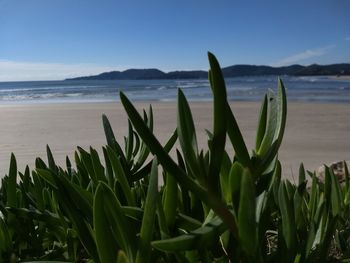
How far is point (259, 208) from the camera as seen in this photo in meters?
0.49

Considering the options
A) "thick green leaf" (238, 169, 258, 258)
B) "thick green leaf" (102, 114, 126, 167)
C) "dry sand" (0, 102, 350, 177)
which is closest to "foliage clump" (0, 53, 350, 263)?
"thick green leaf" (238, 169, 258, 258)

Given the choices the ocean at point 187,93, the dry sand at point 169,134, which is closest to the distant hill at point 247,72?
the ocean at point 187,93

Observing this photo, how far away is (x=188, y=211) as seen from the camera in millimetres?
659

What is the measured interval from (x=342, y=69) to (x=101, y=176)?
74124mm

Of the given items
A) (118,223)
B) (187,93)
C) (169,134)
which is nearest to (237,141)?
(118,223)

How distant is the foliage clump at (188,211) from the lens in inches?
18.1

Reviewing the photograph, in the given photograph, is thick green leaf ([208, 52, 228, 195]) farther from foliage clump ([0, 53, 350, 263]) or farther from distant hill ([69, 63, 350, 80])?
distant hill ([69, 63, 350, 80])

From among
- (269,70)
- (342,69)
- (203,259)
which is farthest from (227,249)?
(269,70)

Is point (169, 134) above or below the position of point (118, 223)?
below

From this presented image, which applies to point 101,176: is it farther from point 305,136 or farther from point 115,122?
point 115,122

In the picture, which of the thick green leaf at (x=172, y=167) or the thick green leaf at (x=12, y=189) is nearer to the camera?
the thick green leaf at (x=172, y=167)

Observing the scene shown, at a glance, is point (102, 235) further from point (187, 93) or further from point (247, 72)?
point (247, 72)

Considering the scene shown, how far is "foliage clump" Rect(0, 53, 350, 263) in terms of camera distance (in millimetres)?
460

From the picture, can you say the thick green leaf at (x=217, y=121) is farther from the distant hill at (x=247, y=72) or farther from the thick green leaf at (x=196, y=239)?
the distant hill at (x=247, y=72)
